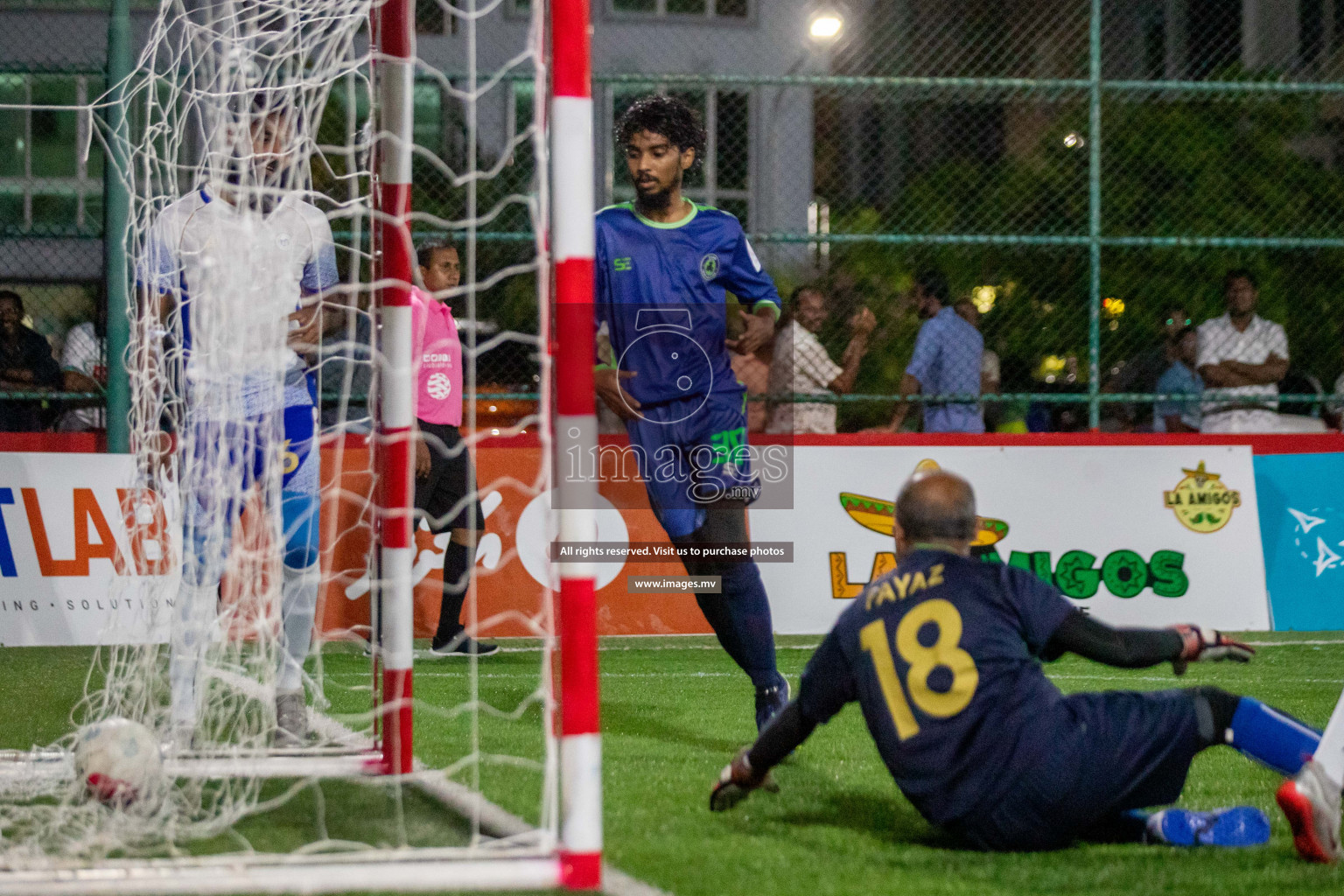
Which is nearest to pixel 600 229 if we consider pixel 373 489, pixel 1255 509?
pixel 373 489

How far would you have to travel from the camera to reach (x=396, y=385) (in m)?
4.26

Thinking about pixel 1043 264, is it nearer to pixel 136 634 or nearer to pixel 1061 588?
pixel 1061 588

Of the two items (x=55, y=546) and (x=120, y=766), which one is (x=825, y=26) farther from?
(x=120, y=766)

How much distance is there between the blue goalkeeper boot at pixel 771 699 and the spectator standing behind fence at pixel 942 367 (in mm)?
4605

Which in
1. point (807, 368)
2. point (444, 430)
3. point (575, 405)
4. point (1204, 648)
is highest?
point (807, 368)

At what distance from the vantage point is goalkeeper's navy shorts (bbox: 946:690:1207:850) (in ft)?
10.4

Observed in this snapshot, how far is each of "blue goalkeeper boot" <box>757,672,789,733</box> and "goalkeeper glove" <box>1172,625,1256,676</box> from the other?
178 centimetres

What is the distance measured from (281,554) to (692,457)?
1.53 meters

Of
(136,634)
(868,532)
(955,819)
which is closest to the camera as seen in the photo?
(955,819)

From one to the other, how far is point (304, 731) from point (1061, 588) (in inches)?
208

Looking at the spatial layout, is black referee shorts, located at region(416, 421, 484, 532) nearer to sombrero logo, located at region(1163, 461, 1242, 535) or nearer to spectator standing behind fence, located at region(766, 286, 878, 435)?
spectator standing behind fence, located at region(766, 286, 878, 435)

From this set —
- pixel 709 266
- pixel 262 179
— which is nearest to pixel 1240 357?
pixel 709 266

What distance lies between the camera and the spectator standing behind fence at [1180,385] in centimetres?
965

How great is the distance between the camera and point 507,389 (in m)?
9.16
